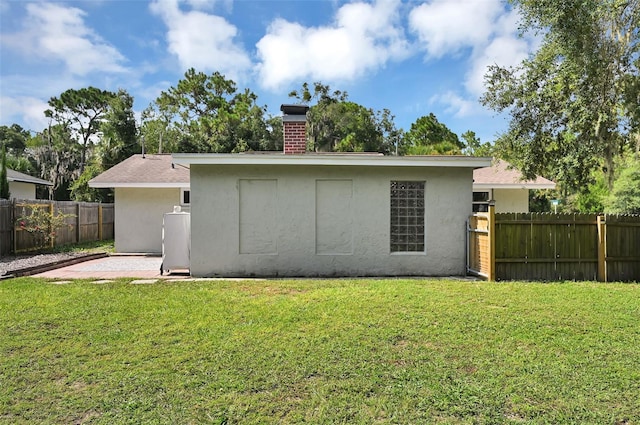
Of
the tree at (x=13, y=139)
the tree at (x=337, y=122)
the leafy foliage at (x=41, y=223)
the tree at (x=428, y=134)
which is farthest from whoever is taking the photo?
the tree at (x=13, y=139)

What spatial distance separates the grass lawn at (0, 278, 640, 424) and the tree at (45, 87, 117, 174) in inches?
1310

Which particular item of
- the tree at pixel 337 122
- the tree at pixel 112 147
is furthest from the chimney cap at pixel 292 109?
the tree at pixel 337 122

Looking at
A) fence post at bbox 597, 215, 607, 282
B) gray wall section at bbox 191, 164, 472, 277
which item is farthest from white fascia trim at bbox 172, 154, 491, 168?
fence post at bbox 597, 215, 607, 282

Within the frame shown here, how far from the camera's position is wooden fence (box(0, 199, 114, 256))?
39.8ft

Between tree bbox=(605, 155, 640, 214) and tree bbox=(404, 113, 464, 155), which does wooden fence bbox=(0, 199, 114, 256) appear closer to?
tree bbox=(605, 155, 640, 214)

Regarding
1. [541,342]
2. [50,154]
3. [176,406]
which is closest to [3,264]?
[176,406]

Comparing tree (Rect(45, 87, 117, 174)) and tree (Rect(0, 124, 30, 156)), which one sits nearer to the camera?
tree (Rect(45, 87, 117, 174))

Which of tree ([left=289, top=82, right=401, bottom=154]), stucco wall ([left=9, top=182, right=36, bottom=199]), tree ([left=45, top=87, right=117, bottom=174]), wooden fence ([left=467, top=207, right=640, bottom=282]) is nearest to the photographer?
wooden fence ([left=467, top=207, right=640, bottom=282])

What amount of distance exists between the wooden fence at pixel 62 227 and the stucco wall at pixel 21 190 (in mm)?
7755

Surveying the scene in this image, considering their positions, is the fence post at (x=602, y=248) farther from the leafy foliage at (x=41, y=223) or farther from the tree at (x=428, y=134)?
the tree at (x=428, y=134)

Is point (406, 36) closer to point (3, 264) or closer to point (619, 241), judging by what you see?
point (619, 241)

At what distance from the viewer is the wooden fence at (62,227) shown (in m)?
12.1

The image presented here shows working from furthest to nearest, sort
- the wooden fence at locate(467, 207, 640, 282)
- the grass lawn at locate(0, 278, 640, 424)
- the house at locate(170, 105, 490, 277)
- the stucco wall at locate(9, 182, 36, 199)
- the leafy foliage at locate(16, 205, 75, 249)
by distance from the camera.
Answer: the stucco wall at locate(9, 182, 36, 199) → the leafy foliage at locate(16, 205, 75, 249) → the house at locate(170, 105, 490, 277) → the wooden fence at locate(467, 207, 640, 282) → the grass lawn at locate(0, 278, 640, 424)

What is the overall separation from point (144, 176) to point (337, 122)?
23057 mm
